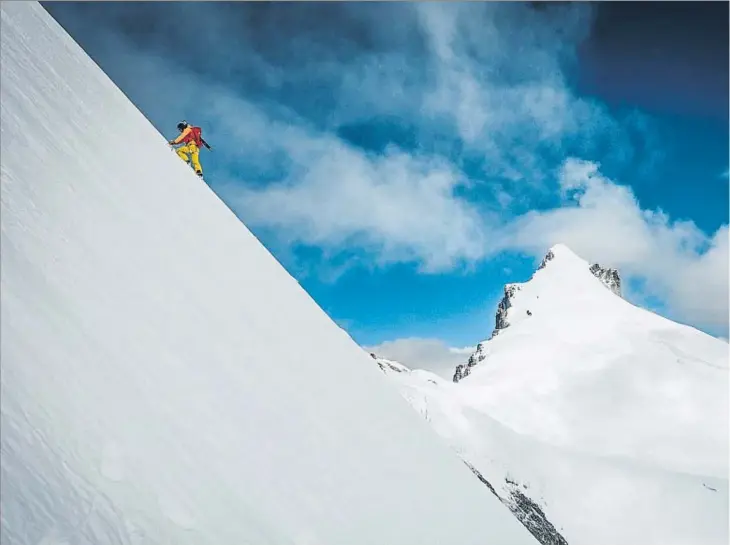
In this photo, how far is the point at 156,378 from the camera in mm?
3449

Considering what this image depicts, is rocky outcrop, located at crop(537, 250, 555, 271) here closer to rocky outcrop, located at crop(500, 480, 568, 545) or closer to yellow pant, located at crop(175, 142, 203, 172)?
rocky outcrop, located at crop(500, 480, 568, 545)

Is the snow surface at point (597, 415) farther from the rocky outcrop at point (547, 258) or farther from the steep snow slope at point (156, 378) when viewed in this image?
the steep snow slope at point (156, 378)

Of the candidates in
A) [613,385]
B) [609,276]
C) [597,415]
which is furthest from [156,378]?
[609,276]

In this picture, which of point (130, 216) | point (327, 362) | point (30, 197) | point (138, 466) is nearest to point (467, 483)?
point (327, 362)

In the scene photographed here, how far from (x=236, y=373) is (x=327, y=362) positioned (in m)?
1.76

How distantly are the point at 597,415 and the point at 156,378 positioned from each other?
5100cm

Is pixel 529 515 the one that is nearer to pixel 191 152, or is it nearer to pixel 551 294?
pixel 191 152

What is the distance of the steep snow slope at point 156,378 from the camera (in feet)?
8.41

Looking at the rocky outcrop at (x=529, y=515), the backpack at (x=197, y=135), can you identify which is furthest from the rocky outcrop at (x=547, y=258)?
the backpack at (x=197, y=135)

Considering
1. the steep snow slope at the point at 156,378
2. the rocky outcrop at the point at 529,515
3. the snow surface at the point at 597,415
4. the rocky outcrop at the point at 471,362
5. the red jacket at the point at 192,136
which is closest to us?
the steep snow slope at the point at 156,378

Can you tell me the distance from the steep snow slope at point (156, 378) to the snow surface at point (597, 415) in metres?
22.1

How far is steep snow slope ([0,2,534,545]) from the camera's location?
2.56 m

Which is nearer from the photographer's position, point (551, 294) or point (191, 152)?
point (191, 152)

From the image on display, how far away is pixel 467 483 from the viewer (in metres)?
6.33
